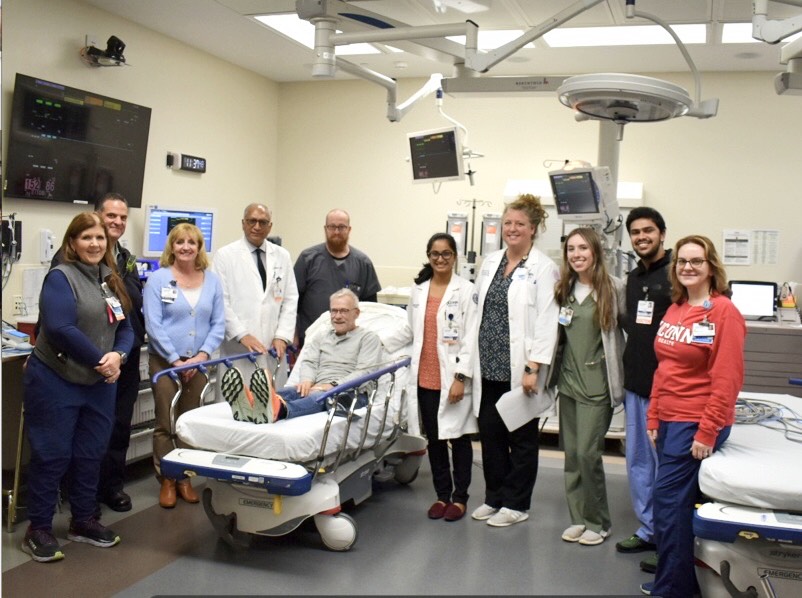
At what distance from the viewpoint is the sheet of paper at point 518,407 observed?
380cm

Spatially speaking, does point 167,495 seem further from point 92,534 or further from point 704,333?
point 704,333

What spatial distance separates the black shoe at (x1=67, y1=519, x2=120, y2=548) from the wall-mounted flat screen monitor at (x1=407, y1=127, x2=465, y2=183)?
9.37 ft

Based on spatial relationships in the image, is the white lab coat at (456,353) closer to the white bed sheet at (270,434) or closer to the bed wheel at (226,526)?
the white bed sheet at (270,434)

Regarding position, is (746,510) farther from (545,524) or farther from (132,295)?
(132,295)

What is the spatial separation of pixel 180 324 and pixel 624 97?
8.09 ft

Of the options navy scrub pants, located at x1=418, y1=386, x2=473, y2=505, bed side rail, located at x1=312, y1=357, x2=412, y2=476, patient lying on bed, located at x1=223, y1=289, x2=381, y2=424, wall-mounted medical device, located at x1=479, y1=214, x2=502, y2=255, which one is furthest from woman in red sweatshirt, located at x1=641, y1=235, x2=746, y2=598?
wall-mounted medical device, located at x1=479, y1=214, x2=502, y2=255

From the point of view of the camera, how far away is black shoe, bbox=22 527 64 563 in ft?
11.2

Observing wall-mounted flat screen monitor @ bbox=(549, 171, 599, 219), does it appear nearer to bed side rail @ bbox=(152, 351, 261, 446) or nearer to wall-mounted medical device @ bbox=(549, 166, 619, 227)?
wall-mounted medical device @ bbox=(549, 166, 619, 227)

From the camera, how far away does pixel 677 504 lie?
2926 mm

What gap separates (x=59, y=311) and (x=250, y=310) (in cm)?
147

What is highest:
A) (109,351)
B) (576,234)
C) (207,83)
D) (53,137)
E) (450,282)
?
(207,83)

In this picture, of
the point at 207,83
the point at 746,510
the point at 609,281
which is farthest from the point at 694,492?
the point at 207,83

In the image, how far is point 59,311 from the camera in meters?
3.32

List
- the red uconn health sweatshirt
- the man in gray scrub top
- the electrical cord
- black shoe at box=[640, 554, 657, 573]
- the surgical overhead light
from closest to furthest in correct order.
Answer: the red uconn health sweatshirt < the surgical overhead light < the electrical cord < black shoe at box=[640, 554, 657, 573] < the man in gray scrub top
